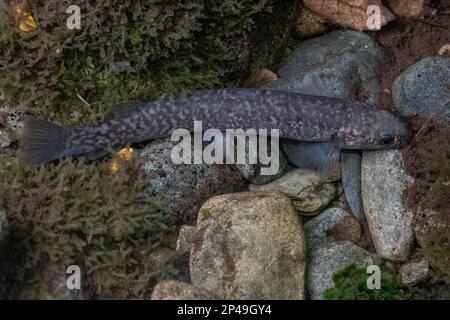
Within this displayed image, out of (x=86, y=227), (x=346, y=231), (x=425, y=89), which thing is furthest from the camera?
(x=425, y=89)

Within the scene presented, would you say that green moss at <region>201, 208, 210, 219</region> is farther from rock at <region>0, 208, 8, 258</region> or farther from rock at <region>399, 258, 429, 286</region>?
rock at <region>399, 258, 429, 286</region>

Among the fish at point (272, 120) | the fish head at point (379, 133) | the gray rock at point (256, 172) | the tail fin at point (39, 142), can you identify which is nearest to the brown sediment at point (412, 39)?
the fish head at point (379, 133)

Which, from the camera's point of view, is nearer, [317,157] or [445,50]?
[317,157]

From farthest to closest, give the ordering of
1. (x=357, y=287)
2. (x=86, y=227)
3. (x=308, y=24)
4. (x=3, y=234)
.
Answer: (x=308, y=24) < (x=86, y=227) < (x=357, y=287) < (x=3, y=234)

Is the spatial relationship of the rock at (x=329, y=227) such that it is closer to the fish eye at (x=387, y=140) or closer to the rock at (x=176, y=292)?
the fish eye at (x=387, y=140)

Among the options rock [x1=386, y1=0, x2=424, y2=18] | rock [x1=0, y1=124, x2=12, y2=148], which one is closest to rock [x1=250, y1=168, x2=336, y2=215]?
rock [x1=386, y1=0, x2=424, y2=18]

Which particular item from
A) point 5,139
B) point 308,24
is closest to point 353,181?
point 308,24

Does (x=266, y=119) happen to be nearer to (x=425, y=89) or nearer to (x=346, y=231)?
(x=346, y=231)
